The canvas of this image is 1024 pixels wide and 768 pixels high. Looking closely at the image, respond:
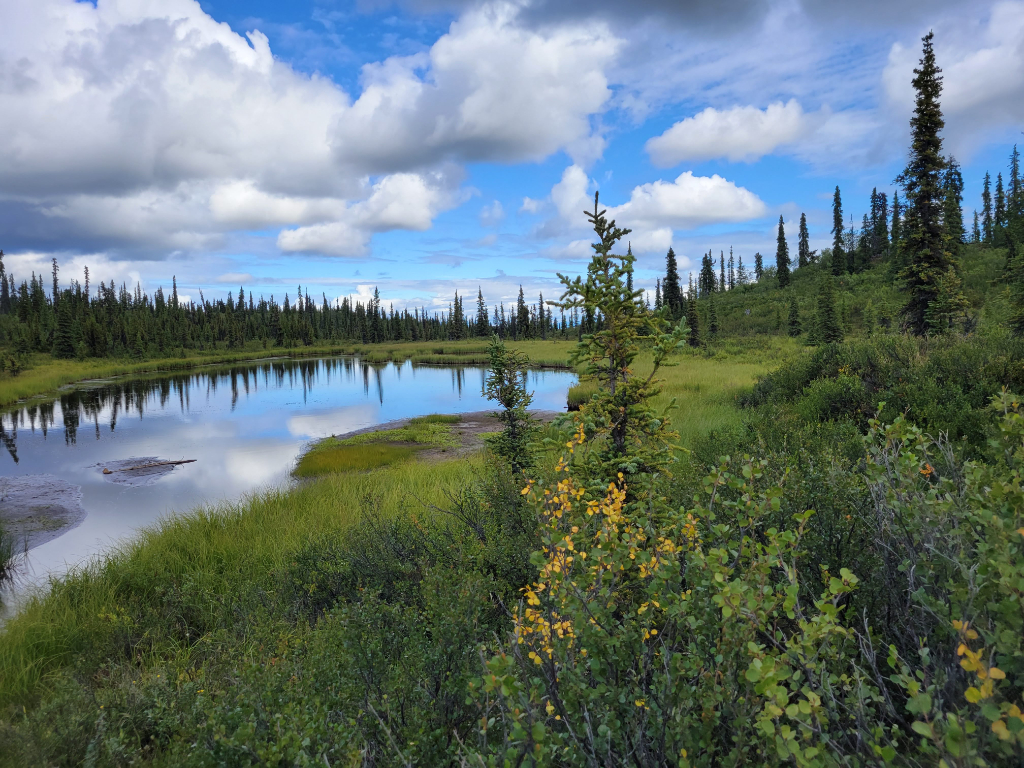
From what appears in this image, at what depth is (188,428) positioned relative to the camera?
25.8 m

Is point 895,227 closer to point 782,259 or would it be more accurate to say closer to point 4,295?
point 782,259

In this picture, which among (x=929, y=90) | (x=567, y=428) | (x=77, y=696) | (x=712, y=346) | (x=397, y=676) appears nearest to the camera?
(x=397, y=676)

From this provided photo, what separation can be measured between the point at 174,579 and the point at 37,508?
982cm

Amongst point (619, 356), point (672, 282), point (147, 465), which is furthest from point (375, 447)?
point (672, 282)

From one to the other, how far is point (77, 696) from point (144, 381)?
53.9 meters

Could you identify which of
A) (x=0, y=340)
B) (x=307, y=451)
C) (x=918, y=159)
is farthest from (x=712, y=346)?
(x=0, y=340)

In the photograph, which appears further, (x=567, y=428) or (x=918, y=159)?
(x=918, y=159)

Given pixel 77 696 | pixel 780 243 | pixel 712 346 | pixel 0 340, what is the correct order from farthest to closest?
pixel 780 243 < pixel 0 340 < pixel 712 346 < pixel 77 696

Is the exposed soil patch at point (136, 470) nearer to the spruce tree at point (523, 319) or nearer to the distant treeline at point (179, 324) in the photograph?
the distant treeline at point (179, 324)

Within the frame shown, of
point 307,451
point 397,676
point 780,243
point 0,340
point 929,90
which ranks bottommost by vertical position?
point 307,451

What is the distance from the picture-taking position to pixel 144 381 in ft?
158

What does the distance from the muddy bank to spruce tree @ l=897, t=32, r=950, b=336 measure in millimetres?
26754

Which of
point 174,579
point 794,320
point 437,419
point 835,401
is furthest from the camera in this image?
point 794,320

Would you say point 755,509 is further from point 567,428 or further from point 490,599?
point 490,599
